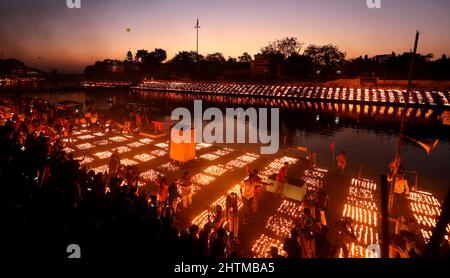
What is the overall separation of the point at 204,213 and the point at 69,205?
4945mm

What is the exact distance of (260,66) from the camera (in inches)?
4124

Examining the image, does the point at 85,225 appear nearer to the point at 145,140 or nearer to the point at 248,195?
the point at 248,195

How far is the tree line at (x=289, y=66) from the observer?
242 ft

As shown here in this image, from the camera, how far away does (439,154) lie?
2230 centimetres

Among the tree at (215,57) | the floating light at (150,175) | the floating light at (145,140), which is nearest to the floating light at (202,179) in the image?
the floating light at (150,175)

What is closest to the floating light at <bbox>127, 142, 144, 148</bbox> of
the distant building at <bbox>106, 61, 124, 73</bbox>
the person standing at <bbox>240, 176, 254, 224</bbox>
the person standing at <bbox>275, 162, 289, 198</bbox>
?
the person standing at <bbox>240, 176, 254, 224</bbox>

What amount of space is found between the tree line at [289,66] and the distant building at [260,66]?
1.29ft

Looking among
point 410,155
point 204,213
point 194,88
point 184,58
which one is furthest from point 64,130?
point 184,58

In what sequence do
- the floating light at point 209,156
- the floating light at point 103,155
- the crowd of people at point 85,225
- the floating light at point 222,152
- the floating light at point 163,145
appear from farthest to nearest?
the floating light at point 163,145
the floating light at point 222,152
the floating light at point 209,156
the floating light at point 103,155
the crowd of people at point 85,225

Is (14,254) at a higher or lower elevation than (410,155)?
higher

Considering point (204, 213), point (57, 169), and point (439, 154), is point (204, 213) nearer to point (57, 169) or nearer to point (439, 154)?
point (57, 169)

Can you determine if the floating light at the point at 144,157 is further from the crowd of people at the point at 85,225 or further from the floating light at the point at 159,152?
the crowd of people at the point at 85,225

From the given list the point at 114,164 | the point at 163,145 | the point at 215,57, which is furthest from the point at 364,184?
the point at 215,57
